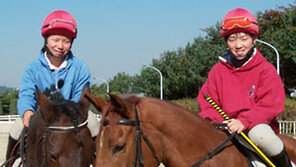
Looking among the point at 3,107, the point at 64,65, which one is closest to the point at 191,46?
the point at 3,107

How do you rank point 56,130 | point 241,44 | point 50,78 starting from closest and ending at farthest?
1. point 56,130
2. point 241,44
3. point 50,78

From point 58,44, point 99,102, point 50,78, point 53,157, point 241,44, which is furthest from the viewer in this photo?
point 50,78

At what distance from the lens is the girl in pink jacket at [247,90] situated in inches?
166

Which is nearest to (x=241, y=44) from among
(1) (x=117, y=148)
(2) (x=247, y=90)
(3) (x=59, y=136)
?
(2) (x=247, y=90)

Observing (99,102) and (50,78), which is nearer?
(99,102)

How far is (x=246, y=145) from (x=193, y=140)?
25.4 inches

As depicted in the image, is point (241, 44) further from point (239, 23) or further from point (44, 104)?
point (44, 104)

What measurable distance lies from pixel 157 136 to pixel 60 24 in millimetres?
2056

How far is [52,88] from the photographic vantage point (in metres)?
4.85

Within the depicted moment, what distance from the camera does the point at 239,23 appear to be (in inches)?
177

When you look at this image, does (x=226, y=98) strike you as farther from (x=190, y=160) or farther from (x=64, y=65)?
(x=64, y=65)

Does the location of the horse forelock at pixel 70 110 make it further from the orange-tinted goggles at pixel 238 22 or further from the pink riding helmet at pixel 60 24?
the orange-tinted goggles at pixel 238 22

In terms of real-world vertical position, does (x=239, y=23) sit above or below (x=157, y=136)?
above

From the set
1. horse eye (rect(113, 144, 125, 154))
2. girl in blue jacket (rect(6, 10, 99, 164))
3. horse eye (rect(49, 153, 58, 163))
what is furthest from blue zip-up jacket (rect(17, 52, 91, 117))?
horse eye (rect(113, 144, 125, 154))
